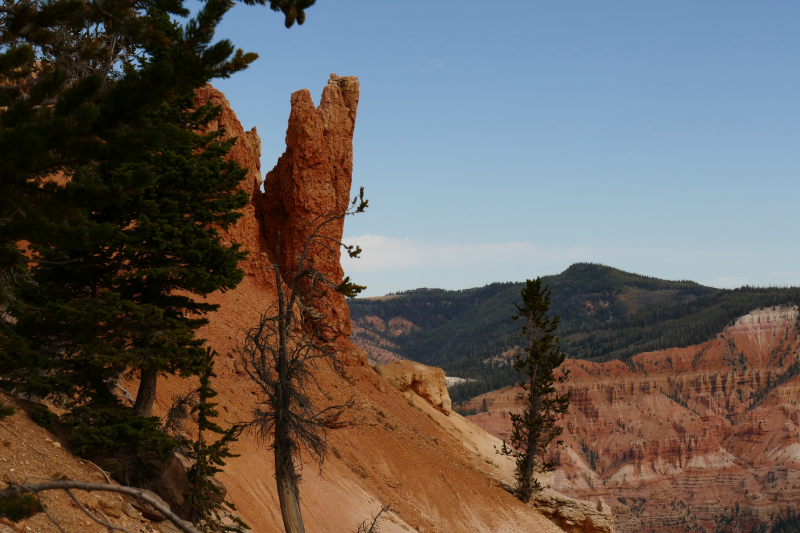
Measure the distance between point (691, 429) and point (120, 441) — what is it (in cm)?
→ 15080

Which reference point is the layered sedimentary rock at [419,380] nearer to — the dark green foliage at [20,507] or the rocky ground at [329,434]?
the rocky ground at [329,434]

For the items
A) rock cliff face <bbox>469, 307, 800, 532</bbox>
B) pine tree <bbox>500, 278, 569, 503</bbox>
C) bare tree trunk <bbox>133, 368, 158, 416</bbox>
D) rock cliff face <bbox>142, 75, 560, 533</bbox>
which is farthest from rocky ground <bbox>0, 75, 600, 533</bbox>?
rock cliff face <bbox>469, 307, 800, 532</bbox>

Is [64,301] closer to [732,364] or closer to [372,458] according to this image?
[372,458]

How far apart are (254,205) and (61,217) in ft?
109

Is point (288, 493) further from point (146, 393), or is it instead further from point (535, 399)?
point (535, 399)

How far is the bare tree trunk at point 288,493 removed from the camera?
13227 mm

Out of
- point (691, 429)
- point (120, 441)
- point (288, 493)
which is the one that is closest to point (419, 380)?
point (288, 493)

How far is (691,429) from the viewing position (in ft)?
467

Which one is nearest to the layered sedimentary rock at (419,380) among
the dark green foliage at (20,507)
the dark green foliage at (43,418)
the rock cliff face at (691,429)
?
the dark green foliage at (43,418)

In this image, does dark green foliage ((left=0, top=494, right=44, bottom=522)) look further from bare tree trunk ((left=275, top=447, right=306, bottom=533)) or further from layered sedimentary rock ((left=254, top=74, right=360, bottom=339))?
layered sedimentary rock ((left=254, top=74, right=360, bottom=339))

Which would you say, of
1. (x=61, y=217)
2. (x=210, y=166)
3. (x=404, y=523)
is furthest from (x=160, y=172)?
(x=404, y=523)

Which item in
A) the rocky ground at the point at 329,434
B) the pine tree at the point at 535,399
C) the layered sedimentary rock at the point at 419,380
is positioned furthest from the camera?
the layered sedimentary rock at the point at 419,380

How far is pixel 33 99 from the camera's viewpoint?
5.47 m

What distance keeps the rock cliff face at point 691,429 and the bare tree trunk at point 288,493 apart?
4837 inches
